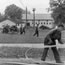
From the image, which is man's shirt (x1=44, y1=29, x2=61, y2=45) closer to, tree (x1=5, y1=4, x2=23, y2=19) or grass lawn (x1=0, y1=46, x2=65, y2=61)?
grass lawn (x1=0, y1=46, x2=65, y2=61)

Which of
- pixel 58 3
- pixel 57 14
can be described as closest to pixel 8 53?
pixel 57 14

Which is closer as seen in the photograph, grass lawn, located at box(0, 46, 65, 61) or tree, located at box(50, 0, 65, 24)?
grass lawn, located at box(0, 46, 65, 61)

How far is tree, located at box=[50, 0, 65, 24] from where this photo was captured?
7075cm

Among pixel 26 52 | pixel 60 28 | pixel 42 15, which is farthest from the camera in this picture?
pixel 42 15

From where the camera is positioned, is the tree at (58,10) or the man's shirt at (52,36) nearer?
the man's shirt at (52,36)

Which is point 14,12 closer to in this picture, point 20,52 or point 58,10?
point 58,10

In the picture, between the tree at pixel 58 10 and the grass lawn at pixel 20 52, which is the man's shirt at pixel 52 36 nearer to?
the grass lawn at pixel 20 52

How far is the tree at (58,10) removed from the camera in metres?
70.8

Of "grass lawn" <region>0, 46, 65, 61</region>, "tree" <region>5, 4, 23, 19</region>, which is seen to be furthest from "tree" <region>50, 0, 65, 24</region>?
Answer: "grass lawn" <region>0, 46, 65, 61</region>

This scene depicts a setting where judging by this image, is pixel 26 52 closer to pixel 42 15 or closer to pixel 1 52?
pixel 1 52

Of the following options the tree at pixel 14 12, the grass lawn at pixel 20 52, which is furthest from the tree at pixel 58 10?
the grass lawn at pixel 20 52

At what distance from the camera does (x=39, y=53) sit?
12.1 metres

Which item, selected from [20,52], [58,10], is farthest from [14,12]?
[20,52]

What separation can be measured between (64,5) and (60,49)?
6142 cm
